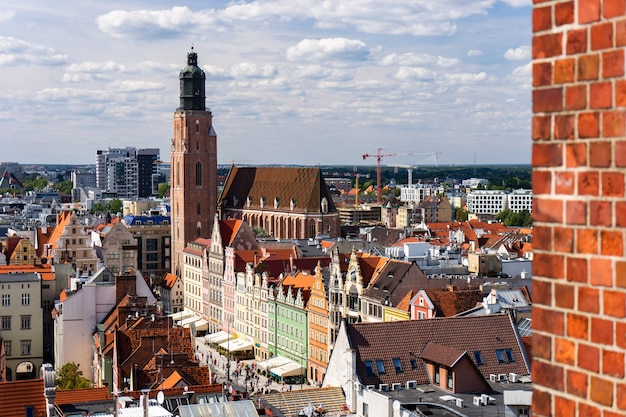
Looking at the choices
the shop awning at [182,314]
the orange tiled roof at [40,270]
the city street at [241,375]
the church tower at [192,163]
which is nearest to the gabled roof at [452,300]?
the city street at [241,375]

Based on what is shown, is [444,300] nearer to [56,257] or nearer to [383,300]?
[383,300]

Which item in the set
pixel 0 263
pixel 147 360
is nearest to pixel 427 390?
pixel 147 360

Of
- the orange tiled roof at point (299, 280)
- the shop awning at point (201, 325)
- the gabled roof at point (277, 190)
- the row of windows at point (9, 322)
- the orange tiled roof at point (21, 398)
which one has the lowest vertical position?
the shop awning at point (201, 325)

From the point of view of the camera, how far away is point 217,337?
316 feet

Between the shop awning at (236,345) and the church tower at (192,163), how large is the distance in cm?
4768

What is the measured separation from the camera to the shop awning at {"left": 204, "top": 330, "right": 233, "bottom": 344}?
94.8m

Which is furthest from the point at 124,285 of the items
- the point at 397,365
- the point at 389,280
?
the point at 397,365

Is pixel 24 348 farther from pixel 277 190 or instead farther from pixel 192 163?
pixel 277 190

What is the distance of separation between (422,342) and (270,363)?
3905cm

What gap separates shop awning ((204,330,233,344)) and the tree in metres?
35.0

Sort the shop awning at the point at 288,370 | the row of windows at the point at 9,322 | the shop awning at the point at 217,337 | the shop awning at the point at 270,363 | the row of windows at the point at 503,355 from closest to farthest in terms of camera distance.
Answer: the row of windows at the point at 503,355 < the row of windows at the point at 9,322 < the shop awning at the point at 288,370 < the shop awning at the point at 270,363 < the shop awning at the point at 217,337

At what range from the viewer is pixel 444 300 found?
62594mm

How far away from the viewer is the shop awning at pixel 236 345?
3526 inches

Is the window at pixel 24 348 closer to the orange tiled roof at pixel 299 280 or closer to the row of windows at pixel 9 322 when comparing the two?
the row of windows at pixel 9 322
